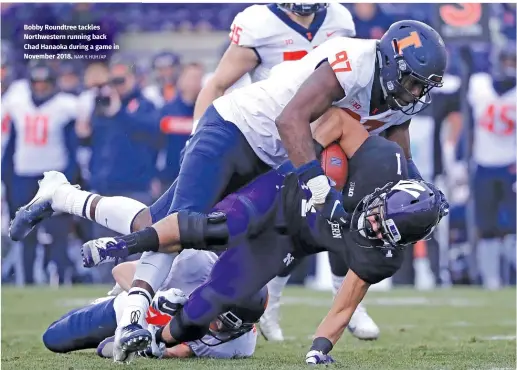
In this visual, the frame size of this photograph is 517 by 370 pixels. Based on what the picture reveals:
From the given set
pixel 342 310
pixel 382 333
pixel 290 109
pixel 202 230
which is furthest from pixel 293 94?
pixel 382 333

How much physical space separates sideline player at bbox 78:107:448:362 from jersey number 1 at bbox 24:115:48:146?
209 inches

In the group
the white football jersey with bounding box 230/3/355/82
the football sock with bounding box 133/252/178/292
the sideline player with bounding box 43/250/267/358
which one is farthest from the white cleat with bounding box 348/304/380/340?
the football sock with bounding box 133/252/178/292

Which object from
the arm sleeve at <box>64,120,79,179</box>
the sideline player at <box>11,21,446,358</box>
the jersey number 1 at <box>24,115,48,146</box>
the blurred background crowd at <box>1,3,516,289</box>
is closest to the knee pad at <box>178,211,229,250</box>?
the sideline player at <box>11,21,446,358</box>

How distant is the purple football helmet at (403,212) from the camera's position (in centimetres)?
481

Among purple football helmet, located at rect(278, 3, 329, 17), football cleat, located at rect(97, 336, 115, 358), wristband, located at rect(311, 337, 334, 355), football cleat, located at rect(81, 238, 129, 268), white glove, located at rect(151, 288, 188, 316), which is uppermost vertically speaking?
purple football helmet, located at rect(278, 3, 329, 17)

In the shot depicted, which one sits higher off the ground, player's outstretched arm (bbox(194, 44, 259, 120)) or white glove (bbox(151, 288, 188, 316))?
player's outstretched arm (bbox(194, 44, 259, 120))

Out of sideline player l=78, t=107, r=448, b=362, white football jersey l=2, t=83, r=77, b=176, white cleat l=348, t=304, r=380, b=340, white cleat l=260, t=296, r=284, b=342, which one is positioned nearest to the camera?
sideline player l=78, t=107, r=448, b=362

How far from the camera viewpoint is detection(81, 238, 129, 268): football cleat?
4.90 metres

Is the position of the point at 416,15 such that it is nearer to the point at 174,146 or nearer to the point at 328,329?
the point at 174,146

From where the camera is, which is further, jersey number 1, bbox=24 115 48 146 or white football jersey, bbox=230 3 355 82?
jersey number 1, bbox=24 115 48 146

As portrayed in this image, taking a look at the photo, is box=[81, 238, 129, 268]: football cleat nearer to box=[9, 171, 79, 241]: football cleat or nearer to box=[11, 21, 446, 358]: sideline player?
box=[11, 21, 446, 358]: sideline player

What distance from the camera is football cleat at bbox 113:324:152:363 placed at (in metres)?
4.78

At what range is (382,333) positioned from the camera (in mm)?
6957

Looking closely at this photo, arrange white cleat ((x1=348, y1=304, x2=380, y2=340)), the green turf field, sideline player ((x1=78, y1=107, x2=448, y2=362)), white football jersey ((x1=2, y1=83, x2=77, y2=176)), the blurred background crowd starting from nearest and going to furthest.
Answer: sideline player ((x1=78, y1=107, x2=448, y2=362))
the green turf field
white cleat ((x1=348, y1=304, x2=380, y2=340))
the blurred background crowd
white football jersey ((x1=2, y1=83, x2=77, y2=176))
